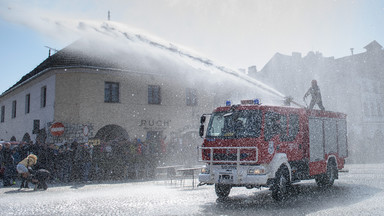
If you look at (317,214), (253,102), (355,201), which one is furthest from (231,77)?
(317,214)

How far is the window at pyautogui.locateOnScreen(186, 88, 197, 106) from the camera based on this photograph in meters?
28.4

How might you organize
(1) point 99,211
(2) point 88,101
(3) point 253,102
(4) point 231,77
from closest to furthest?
(1) point 99,211
(3) point 253,102
(4) point 231,77
(2) point 88,101

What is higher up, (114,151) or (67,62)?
(67,62)

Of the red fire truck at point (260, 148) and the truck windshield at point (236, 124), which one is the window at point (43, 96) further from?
the truck windshield at point (236, 124)

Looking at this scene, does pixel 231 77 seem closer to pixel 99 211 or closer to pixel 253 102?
pixel 253 102

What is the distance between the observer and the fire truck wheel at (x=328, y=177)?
1204cm

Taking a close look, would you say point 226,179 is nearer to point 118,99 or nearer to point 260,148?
point 260,148

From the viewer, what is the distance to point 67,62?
23703mm

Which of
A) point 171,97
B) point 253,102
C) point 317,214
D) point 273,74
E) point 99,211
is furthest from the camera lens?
point 273,74

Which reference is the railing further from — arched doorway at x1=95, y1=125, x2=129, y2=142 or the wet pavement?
arched doorway at x1=95, y1=125, x2=129, y2=142

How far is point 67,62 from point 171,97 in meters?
8.06

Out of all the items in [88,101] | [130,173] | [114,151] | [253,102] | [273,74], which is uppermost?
[273,74]

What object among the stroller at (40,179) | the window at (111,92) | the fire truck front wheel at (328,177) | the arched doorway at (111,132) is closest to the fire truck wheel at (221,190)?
the fire truck front wheel at (328,177)

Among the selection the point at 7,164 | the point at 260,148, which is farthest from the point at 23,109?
the point at 260,148
